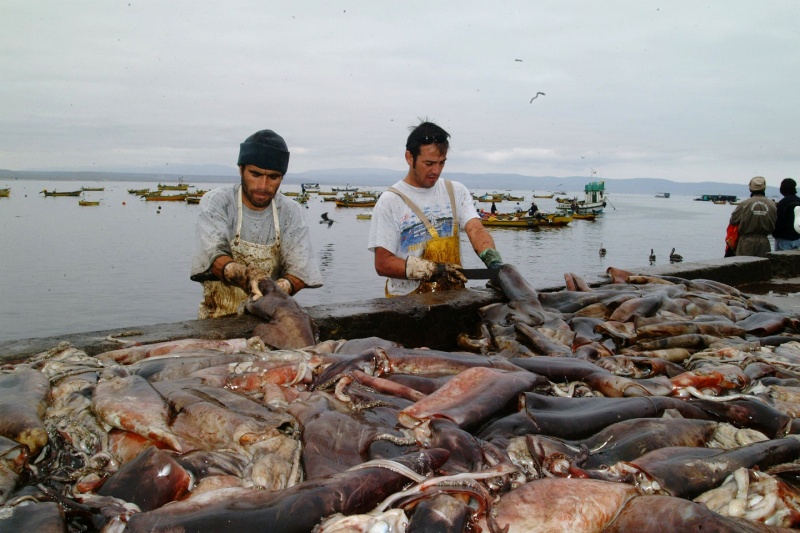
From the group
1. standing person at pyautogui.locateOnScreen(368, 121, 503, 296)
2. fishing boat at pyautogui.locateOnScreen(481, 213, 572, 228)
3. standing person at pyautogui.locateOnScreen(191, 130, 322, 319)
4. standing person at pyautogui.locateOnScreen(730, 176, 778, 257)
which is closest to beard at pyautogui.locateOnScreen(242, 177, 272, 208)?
standing person at pyautogui.locateOnScreen(191, 130, 322, 319)

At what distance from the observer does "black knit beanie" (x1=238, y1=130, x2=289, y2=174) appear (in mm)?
4902

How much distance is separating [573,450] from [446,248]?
3.59 metres

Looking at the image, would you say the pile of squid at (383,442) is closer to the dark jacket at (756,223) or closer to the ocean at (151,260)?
the ocean at (151,260)

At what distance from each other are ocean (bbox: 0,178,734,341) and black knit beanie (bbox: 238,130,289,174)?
175 cm

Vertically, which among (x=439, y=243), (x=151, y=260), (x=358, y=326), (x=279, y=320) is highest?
(x=439, y=243)

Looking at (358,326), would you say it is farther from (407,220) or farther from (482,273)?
(482,273)

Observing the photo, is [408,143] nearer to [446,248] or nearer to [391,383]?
[446,248]

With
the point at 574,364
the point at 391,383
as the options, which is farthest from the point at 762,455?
the point at 391,383

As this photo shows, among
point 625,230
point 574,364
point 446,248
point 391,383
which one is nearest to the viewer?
point 391,383

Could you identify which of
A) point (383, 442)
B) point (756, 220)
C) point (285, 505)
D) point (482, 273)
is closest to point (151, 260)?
point (756, 220)

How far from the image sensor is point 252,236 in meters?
5.31

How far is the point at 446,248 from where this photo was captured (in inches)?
249

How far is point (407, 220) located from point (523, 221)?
153ft

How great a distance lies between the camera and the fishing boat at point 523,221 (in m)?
50.6
